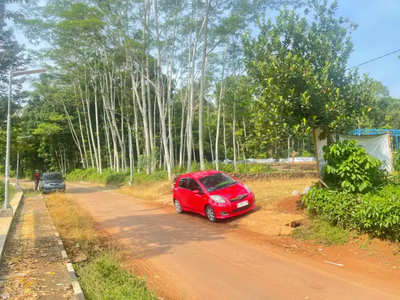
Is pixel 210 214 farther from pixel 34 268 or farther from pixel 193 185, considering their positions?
pixel 34 268

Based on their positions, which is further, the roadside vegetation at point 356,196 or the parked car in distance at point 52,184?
the parked car in distance at point 52,184

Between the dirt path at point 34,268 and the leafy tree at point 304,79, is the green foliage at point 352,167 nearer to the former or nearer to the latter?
the leafy tree at point 304,79

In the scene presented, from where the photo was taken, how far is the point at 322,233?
7082 millimetres

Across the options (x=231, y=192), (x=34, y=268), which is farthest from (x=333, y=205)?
(x=34, y=268)

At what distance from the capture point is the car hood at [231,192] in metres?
9.63

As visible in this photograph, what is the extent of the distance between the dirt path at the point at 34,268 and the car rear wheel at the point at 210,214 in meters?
4.49

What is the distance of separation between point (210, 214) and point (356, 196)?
4.50 meters

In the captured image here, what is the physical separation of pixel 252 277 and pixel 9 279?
4.13 m

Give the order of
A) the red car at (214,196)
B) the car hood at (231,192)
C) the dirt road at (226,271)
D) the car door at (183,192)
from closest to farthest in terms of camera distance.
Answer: the dirt road at (226,271) < the red car at (214,196) < the car hood at (231,192) < the car door at (183,192)

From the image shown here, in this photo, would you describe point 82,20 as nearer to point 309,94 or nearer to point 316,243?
point 309,94

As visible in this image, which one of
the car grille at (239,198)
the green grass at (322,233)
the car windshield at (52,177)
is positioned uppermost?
the car windshield at (52,177)

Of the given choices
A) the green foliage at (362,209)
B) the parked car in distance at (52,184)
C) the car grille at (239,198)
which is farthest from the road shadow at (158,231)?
the parked car in distance at (52,184)

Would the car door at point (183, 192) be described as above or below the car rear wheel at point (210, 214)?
above

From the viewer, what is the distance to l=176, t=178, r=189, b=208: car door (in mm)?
11289
